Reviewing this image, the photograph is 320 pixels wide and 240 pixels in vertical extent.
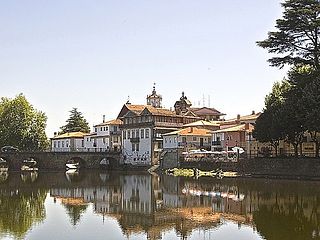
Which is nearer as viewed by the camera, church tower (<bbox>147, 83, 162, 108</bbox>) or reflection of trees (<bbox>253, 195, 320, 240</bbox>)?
reflection of trees (<bbox>253, 195, 320, 240</bbox>)

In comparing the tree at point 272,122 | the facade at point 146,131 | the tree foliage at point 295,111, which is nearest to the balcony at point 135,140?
the facade at point 146,131

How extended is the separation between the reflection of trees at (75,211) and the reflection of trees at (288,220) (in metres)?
10.1

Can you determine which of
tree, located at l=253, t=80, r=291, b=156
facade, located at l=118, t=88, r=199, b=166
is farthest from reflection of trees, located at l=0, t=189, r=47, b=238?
facade, located at l=118, t=88, r=199, b=166

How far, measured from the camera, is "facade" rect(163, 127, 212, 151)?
271ft

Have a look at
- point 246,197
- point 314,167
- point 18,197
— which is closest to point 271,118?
point 314,167

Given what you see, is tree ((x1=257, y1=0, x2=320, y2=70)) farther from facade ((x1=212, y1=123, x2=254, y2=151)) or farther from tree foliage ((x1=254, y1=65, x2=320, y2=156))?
facade ((x1=212, y1=123, x2=254, y2=151))

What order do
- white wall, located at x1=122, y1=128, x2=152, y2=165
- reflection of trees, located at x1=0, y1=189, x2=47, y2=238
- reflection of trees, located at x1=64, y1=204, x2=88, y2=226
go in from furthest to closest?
white wall, located at x1=122, y1=128, x2=152, y2=165 → reflection of trees, located at x1=64, y1=204, x2=88, y2=226 → reflection of trees, located at x1=0, y1=189, x2=47, y2=238

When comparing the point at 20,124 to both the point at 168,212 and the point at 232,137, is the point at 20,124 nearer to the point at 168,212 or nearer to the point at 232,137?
the point at 232,137

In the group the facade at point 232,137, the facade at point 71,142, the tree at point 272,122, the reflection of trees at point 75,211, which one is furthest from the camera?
the facade at point 71,142

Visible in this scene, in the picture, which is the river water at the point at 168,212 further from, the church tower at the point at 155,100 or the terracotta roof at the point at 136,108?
the church tower at the point at 155,100

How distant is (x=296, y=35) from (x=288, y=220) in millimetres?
31951

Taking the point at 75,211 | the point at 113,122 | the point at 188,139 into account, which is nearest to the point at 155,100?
the point at 113,122

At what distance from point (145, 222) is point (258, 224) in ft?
20.8

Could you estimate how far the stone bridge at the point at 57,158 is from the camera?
8498 centimetres
